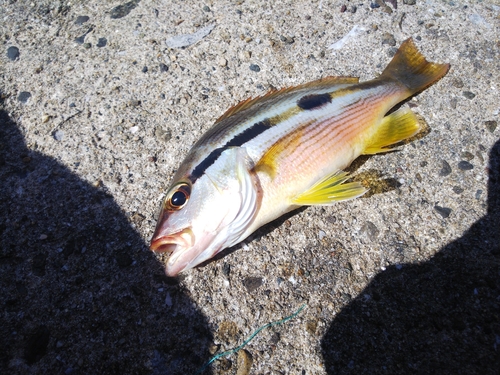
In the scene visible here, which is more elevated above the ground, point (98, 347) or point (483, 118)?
point (483, 118)

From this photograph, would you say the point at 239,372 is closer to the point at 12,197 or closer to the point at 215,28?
the point at 12,197

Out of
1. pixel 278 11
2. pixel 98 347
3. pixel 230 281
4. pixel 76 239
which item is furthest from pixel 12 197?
pixel 278 11

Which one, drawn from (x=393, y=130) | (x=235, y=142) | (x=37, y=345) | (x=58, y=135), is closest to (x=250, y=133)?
(x=235, y=142)

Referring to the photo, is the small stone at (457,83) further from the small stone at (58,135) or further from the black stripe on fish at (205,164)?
the small stone at (58,135)

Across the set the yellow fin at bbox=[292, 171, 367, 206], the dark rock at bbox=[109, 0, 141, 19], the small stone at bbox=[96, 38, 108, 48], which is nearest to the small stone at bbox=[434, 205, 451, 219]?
the yellow fin at bbox=[292, 171, 367, 206]

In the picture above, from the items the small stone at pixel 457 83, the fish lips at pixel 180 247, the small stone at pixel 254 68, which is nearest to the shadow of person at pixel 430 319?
the fish lips at pixel 180 247
